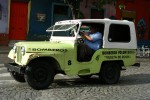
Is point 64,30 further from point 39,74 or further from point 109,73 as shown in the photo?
point 109,73

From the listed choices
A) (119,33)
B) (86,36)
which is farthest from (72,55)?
(119,33)

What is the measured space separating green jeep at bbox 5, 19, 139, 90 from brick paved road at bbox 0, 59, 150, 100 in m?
0.36

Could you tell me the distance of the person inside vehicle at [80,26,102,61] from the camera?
11237 mm

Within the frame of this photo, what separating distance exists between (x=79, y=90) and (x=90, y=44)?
1.64 meters

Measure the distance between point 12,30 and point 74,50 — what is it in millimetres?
13043

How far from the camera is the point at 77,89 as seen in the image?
10.8 metres

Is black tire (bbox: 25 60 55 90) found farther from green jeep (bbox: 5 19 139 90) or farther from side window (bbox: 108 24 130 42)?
side window (bbox: 108 24 130 42)

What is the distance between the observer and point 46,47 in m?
10.5

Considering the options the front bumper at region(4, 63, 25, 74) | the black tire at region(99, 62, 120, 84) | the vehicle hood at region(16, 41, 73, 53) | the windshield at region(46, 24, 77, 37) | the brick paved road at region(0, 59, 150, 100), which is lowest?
the brick paved road at region(0, 59, 150, 100)

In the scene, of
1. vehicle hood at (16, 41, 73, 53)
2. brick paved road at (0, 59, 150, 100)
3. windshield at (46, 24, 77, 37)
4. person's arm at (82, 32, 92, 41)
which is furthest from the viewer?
person's arm at (82, 32, 92, 41)

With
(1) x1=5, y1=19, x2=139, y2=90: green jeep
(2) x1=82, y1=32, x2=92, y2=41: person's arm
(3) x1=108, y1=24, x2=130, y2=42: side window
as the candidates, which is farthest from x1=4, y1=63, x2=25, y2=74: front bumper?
(3) x1=108, y1=24, x2=130, y2=42: side window

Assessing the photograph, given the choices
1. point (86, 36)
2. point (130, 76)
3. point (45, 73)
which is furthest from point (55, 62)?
point (130, 76)

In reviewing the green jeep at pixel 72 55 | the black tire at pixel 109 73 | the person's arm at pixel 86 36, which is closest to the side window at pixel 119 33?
the green jeep at pixel 72 55

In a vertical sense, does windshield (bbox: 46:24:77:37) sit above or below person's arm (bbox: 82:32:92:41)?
above
